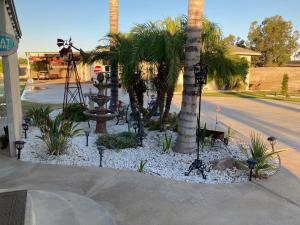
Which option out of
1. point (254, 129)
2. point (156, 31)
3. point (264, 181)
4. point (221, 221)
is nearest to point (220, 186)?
point (264, 181)

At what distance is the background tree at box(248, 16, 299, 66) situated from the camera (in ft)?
141

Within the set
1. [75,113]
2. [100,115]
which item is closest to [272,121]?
[100,115]

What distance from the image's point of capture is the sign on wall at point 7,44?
6.17 meters

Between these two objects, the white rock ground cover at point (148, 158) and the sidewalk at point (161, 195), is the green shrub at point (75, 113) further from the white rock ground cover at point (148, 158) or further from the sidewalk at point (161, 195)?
the sidewalk at point (161, 195)

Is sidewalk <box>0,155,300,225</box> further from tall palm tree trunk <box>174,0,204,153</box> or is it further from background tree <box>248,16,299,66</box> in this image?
background tree <box>248,16,299,66</box>

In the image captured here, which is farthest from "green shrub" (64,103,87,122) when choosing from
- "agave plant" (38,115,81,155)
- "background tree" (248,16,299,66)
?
"background tree" (248,16,299,66)

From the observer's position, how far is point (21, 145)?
23.6 ft

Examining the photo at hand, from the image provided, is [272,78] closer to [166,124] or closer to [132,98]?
[166,124]

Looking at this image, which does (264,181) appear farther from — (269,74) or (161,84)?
(269,74)

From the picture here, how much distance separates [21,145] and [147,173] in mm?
2966

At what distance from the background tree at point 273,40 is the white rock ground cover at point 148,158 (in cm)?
3925

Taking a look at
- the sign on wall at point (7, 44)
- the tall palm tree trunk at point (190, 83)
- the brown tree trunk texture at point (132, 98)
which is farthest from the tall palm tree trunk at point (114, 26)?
the sign on wall at point (7, 44)

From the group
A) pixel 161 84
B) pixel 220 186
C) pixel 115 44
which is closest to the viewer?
pixel 220 186

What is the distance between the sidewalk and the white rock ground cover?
1.22 ft
